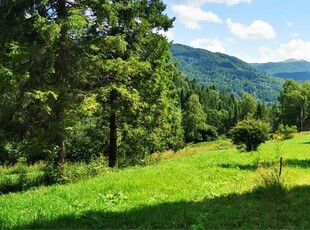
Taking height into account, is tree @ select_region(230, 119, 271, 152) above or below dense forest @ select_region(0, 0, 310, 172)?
below

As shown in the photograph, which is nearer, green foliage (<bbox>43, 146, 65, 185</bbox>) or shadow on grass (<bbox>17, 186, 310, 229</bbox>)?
shadow on grass (<bbox>17, 186, 310, 229</bbox>)

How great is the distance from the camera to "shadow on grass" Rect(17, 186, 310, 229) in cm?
815

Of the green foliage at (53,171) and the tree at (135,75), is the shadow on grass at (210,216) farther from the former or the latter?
the tree at (135,75)

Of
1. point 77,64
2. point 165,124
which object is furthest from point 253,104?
point 77,64

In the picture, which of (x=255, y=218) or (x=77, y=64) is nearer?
(x=255, y=218)

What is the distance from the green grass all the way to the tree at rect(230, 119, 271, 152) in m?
8.07

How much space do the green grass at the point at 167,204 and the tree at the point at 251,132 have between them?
807 centimetres

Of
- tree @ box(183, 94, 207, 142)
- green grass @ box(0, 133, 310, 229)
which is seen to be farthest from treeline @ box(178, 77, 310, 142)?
green grass @ box(0, 133, 310, 229)

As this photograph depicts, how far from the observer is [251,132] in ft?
72.2

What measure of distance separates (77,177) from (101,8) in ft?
21.9

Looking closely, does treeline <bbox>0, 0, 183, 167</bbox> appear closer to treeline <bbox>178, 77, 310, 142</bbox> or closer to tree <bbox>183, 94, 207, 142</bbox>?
treeline <bbox>178, 77, 310, 142</bbox>

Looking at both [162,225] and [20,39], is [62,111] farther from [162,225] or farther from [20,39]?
[162,225]

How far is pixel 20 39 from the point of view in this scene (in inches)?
594

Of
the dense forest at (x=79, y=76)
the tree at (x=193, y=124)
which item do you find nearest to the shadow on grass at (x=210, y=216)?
the dense forest at (x=79, y=76)
